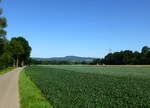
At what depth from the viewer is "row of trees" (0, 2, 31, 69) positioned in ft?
158

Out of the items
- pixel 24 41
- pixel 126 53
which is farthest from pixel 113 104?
pixel 126 53

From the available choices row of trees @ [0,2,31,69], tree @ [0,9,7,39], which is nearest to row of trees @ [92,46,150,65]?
row of trees @ [0,2,31,69]

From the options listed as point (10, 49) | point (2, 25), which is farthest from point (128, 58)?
point (2, 25)

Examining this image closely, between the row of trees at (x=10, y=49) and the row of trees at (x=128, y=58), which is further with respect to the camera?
the row of trees at (x=128, y=58)

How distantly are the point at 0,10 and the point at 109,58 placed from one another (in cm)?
11343

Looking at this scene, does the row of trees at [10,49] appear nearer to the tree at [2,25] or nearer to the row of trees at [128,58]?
the tree at [2,25]

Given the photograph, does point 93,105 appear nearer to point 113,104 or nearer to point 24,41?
point 113,104

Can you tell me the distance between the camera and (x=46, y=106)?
1224cm

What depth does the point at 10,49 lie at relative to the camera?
86438 mm

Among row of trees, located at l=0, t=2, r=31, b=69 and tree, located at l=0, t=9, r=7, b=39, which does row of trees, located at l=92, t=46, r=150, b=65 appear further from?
tree, located at l=0, t=9, r=7, b=39

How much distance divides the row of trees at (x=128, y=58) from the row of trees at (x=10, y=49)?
5167 cm

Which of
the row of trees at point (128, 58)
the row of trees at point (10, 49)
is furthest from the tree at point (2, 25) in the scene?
the row of trees at point (128, 58)

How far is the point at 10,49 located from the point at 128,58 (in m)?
71.7

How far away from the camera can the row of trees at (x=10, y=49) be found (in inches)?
1900
